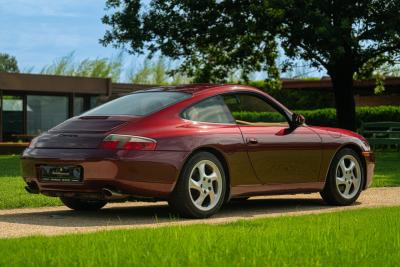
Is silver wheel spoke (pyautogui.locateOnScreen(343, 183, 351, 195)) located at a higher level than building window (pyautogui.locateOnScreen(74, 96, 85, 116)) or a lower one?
lower

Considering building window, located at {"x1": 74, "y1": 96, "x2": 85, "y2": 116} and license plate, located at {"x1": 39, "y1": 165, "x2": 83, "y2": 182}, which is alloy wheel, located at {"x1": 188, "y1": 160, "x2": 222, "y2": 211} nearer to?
license plate, located at {"x1": 39, "y1": 165, "x2": 83, "y2": 182}

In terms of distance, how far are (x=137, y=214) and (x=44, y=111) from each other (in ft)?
90.1

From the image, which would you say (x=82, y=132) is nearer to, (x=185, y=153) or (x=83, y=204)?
(x=185, y=153)

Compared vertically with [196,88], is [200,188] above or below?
below

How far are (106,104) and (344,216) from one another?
296cm

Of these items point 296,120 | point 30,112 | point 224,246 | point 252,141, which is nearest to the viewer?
point 224,246

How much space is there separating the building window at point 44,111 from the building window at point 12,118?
365 mm

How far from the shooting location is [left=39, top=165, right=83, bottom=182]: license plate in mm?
7629

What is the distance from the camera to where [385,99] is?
4012 centimetres

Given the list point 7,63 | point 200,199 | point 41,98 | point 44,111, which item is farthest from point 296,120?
point 7,63

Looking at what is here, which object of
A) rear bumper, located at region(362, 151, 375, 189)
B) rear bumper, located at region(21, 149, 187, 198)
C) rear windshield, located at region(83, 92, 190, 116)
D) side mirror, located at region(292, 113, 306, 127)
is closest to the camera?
rear bumper, located at region(21, 149, 187, 198)

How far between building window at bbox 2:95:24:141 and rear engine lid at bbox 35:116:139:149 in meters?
26.4

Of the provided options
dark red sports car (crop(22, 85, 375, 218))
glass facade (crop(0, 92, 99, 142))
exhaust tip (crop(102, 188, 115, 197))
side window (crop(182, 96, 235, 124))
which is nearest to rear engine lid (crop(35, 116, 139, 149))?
dark red sports car (crop(22, 85, 375, 218))

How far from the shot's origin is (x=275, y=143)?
876 centimetres
